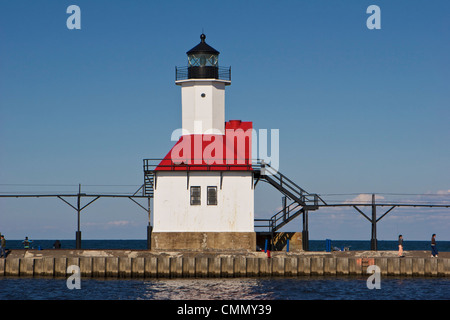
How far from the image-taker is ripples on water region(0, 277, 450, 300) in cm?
3547

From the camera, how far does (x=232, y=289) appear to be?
123 ft

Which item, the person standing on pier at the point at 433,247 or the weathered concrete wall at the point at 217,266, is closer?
the weathered concrete wall at the point at 217,266

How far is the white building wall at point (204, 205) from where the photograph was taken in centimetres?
4528

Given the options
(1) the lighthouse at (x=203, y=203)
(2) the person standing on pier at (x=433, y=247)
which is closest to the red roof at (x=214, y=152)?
(1) the lighthouse at (x=203, y=203)

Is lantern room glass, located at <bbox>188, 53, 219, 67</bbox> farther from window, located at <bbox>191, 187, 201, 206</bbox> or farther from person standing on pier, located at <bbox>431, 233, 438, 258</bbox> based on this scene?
person standing on pier, located at <bbox>431, 233, 438, 258</bbox>

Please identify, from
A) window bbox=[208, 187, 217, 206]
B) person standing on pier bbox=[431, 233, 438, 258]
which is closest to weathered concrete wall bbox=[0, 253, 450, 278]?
person standing on pier bbox=[431, 233, 438, 258]

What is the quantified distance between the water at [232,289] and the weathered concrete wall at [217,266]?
2.36ft

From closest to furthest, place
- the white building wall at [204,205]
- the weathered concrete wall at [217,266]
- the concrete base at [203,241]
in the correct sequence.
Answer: the weathered concrete wall at [217,266] → the concrete base at [203,241] → the white building wall at [204,205]

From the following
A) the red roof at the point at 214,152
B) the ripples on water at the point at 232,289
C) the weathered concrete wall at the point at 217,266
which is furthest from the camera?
the red roof at the point at 214,152

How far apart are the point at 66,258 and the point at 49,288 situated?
4403 mm

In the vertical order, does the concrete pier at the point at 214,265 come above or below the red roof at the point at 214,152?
below

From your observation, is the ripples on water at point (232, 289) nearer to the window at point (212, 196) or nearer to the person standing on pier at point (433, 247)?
the person standing on pier at point (433, 247)
